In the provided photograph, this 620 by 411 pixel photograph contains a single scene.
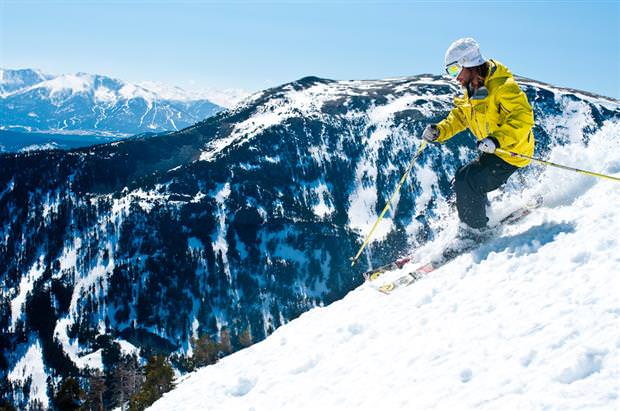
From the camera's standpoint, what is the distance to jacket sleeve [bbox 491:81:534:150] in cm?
930

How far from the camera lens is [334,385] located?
7289 millimetres

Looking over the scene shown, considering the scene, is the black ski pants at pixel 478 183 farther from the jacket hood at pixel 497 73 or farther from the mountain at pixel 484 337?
the jacket hood at pixel 497 73

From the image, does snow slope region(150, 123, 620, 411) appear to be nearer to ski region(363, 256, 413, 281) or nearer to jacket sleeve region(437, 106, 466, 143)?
ski region(363, 256, 413, 281)

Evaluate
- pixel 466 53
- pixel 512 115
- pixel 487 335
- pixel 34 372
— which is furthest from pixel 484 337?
pixel 34 372

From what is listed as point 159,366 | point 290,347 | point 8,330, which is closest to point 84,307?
point 8,330

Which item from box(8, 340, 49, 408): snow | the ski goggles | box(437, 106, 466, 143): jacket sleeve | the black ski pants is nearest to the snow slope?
the black ski pants

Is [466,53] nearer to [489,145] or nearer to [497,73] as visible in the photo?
[497,73]

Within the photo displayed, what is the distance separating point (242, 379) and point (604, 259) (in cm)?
729

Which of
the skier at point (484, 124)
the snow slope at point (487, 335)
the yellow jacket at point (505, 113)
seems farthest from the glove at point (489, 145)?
the snow slope at point (487, 335)

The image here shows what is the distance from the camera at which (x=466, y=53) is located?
976cm

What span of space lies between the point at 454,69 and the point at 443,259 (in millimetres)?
4868

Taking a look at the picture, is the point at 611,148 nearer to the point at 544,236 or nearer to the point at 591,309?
the point at 544,236

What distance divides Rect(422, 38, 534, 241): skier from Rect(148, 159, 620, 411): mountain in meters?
1.19

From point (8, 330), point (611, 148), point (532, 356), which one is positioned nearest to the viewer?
point (532, 356)
